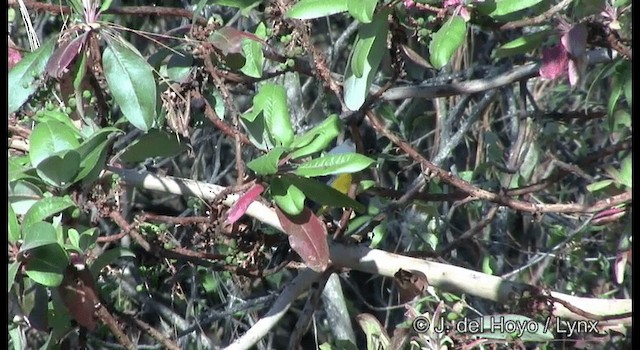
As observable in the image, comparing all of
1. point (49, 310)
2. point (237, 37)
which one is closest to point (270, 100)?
point (237, 37)

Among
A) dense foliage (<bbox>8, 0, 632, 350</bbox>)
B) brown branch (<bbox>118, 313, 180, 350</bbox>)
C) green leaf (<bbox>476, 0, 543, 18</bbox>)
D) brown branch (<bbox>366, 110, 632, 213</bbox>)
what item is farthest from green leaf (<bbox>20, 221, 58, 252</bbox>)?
green leaf (<bbox>476, 0, 543, 18</bbox>)

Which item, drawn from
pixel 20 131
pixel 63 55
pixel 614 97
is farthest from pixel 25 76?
pixel 614 97

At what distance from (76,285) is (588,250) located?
138cm

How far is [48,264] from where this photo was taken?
3.93 feet

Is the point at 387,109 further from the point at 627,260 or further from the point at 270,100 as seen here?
the point at 627,260

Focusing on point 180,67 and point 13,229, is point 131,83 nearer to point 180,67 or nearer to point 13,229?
point 180,67

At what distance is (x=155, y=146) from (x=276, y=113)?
0.20 metres

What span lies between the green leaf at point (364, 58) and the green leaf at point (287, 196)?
0.15 metres

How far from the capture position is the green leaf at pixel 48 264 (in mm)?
1186

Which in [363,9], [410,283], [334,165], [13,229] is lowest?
[410,283]

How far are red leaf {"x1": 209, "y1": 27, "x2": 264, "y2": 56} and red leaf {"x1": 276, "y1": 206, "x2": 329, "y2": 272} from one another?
0.78ft

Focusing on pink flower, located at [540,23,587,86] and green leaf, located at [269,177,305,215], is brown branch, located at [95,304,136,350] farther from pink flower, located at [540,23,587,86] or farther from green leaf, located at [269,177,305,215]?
pink flower, located at [540,23,587,86]
